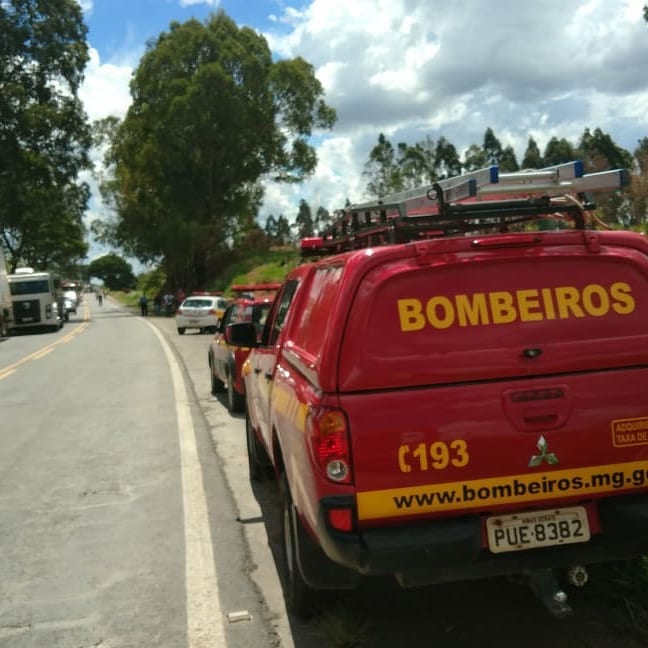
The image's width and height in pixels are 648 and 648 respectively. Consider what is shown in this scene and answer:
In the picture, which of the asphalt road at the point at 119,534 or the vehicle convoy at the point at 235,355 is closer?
the asphalt road at the point at 119,534

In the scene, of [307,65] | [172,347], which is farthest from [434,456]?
[307,65]

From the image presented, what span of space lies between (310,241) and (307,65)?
4887 centimetres

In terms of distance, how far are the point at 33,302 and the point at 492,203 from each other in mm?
37418

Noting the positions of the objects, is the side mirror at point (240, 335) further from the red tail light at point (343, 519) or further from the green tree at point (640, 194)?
the green tree at point (640, 194)

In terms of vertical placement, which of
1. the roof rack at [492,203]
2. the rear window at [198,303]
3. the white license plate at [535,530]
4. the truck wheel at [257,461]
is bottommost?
the truck wheel at [257,461]


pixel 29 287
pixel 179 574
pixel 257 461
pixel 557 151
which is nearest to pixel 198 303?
pixel 29 287

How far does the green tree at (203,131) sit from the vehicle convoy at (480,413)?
46.8 meters

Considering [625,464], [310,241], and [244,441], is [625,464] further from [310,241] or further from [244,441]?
[244,441]

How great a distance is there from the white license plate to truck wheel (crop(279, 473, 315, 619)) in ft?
3.24

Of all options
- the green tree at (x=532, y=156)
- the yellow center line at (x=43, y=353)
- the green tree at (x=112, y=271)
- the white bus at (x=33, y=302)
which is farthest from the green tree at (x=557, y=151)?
the green tree at (x=112, y=271)

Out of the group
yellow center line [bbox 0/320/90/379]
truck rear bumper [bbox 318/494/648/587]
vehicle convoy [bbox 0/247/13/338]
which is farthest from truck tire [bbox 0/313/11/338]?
truck rear bumper [bbox 318/494/648/587]

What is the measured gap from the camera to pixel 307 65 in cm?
5262

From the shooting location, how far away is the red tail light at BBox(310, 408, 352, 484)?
3504 mm

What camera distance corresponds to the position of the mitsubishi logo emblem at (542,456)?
11.7 ft
